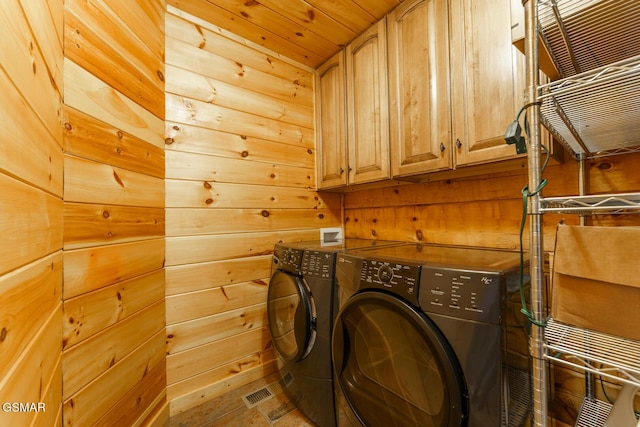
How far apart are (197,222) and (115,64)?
83 centimetres

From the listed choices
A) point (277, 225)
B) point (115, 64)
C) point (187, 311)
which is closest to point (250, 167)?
point (277, 225)

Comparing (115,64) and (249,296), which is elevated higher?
(115,64)

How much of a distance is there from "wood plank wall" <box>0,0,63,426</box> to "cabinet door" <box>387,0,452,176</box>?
140 cm

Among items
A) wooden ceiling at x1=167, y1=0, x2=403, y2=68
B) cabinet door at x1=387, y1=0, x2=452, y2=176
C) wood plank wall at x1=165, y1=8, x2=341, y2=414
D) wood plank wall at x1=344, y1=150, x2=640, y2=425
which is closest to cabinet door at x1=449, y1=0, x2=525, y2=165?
cabinet door at x1=387, y1=0, x2=452, y2=176

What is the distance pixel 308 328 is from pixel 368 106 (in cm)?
133

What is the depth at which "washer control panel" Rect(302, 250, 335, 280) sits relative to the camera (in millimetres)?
1247

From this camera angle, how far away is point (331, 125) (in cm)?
192

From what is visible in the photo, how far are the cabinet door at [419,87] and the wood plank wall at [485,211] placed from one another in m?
0.34

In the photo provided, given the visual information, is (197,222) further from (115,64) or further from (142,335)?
(115,64)

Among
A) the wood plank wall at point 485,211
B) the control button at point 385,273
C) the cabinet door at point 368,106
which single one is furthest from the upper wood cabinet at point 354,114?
the control button at point 385,273

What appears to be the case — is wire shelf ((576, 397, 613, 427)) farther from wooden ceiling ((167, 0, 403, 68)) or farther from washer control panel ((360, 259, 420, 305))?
wooden ceiling ((167, 0, 403, 68))

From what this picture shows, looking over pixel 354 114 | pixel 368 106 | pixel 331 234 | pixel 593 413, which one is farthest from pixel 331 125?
pixel 593 413

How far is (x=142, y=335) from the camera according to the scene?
1238mm

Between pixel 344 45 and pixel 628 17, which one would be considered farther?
pixel 344 45
